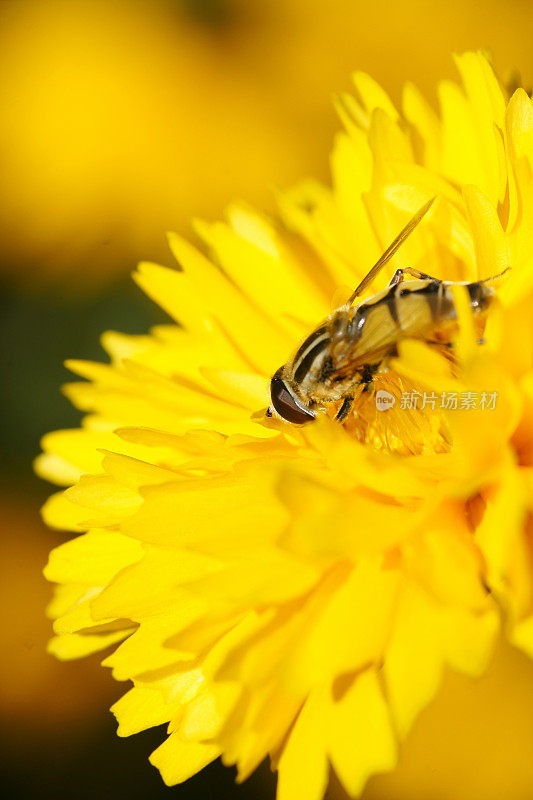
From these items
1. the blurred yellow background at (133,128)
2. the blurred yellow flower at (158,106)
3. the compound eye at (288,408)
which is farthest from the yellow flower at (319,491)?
the blurred yellow flower at (158,106)

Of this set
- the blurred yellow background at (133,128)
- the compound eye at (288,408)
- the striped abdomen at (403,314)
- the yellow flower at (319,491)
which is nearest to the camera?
the yellow flower at (319,491)

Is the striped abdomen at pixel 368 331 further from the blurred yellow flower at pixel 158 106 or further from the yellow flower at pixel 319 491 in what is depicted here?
the blurred yellow flower at pixel 158 106

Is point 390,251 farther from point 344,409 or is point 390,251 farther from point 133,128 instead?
point 133,128

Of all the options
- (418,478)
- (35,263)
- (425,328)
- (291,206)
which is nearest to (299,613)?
(418,478)

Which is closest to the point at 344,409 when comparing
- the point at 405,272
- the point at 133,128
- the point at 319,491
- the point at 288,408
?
the point at 288,408

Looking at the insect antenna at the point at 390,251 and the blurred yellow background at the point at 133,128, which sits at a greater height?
the blurred yellow background at the point at 133,128

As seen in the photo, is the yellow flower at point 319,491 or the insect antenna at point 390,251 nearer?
the yellow flower at point 319,491

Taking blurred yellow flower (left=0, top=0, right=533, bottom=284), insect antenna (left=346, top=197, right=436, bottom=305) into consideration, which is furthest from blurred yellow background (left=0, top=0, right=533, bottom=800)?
insect antenna (left=346, top=197, right=436, bottom=305)

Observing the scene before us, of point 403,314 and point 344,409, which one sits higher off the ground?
point 403,314
